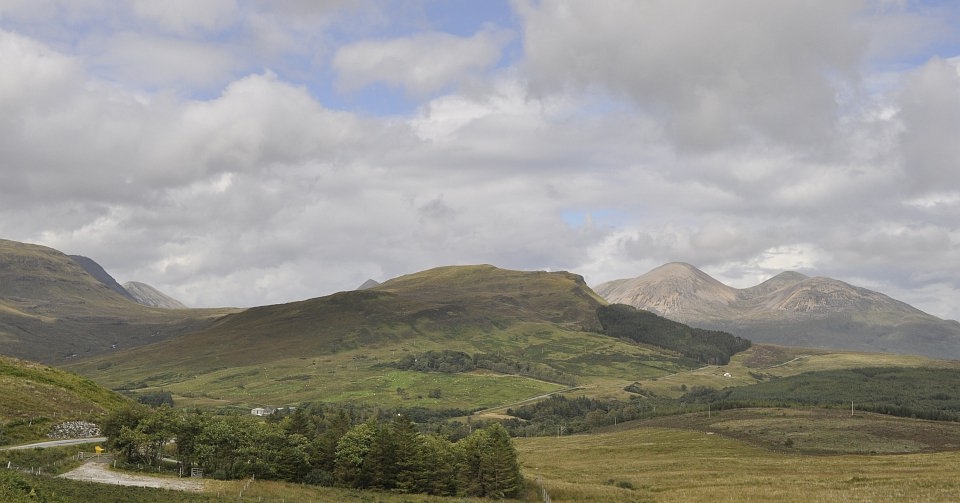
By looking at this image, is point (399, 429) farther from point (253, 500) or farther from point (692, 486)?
point (692, 486)

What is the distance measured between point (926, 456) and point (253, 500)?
144546mm

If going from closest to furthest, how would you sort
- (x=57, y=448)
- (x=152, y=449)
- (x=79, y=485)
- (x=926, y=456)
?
1. (x=79, y=485)
2. (x=57, y=448)
3. (x=152, y=449)
4. (x=926, y=456)

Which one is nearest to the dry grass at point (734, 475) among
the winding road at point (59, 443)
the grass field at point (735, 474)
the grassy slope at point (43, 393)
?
the grass field at point (735, 474)

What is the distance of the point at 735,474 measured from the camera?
133m

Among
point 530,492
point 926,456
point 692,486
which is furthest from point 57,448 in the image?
point 926,456

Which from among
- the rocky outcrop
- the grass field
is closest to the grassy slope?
the rocky outcrop

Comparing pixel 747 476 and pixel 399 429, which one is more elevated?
pixel 399 429

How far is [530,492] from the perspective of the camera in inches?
4387

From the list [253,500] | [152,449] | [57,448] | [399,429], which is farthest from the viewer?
[399,429]

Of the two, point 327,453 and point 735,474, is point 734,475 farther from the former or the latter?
point 327,453

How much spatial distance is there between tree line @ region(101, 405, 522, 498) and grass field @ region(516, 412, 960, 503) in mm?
12688

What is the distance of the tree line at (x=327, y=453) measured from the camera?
326 ft

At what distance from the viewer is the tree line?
99312 mm

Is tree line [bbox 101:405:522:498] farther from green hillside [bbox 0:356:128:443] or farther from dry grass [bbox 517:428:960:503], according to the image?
dry grass [bbox 517:428:960:503]
